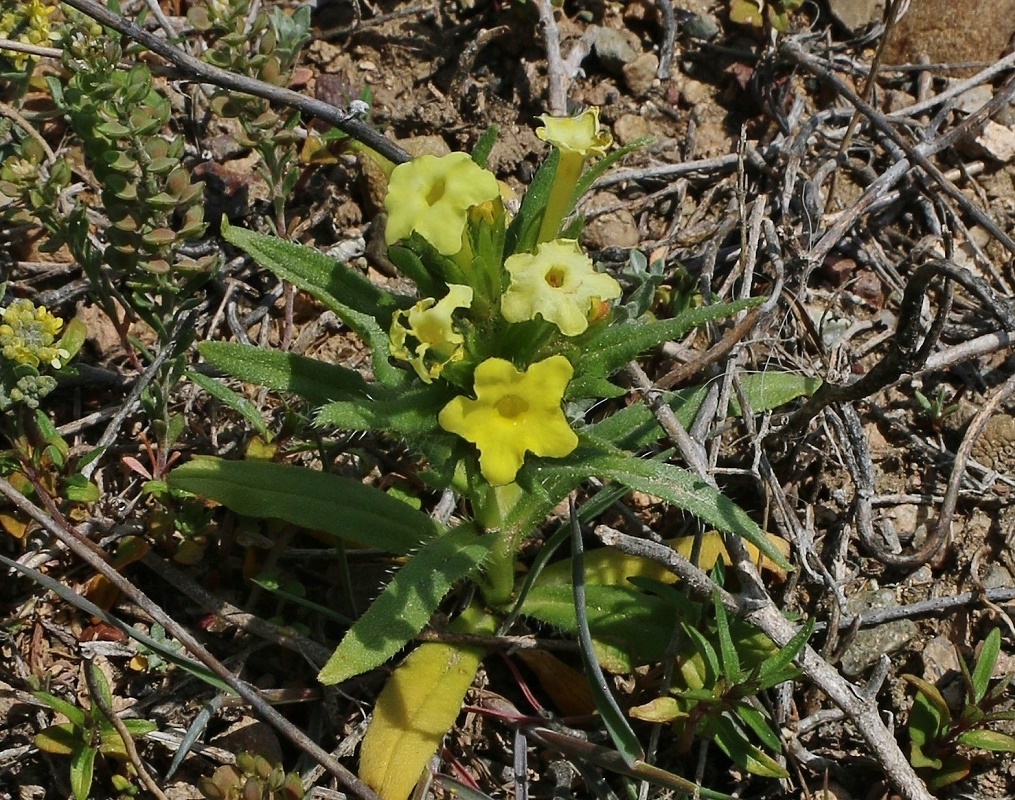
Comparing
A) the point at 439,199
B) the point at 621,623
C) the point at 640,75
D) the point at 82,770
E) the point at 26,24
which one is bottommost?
the point at 82,770

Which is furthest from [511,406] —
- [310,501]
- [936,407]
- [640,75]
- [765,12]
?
[765,12]

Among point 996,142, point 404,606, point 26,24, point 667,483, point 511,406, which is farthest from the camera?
point 996,142

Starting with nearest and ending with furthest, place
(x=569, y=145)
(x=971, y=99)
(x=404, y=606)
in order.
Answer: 1. (x=569, y=145)
2. (x=404, y=606)
3. (x=971, y=99)

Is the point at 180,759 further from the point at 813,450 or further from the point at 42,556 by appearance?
the point at 813,450

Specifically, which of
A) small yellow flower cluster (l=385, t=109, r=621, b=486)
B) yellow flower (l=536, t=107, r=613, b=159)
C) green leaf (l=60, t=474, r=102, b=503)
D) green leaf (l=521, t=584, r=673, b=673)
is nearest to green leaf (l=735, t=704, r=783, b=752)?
green leaf (l=521, t=584, r=673, b=673)

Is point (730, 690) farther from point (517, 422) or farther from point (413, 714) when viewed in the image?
point (517, 422)

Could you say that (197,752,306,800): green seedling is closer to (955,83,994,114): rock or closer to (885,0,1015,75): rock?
(955,83,994,114): rock
